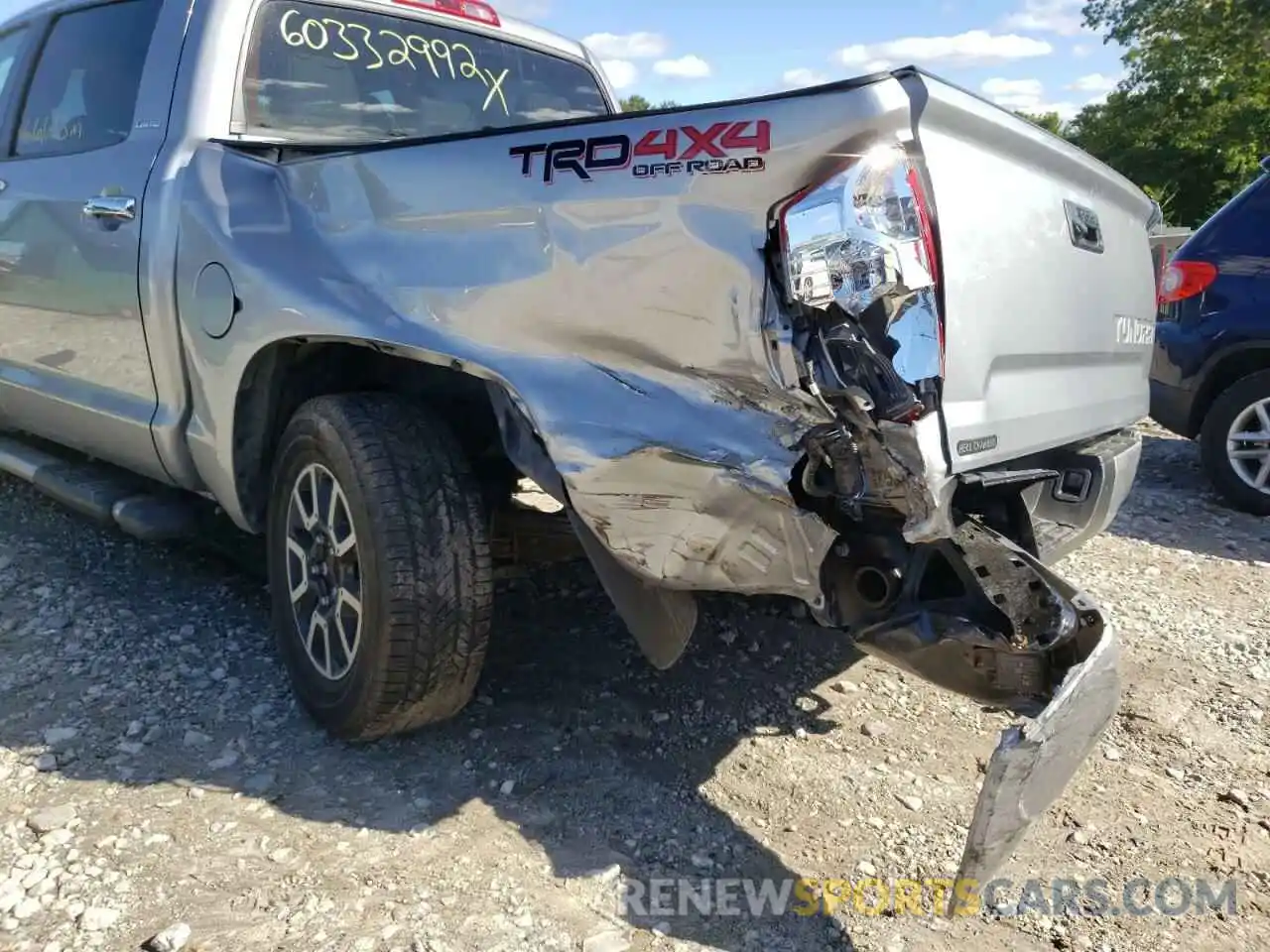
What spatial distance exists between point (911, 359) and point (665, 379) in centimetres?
47

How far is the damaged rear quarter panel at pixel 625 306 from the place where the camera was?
198 centimetres

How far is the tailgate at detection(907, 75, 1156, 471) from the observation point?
2.06 metres

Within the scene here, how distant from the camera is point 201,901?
7.32 feet

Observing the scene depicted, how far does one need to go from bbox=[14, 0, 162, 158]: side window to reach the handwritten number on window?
19.1 inches

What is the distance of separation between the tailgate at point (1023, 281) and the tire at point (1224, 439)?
2.80 m

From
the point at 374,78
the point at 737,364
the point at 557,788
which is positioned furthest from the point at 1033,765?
the point at 374,78

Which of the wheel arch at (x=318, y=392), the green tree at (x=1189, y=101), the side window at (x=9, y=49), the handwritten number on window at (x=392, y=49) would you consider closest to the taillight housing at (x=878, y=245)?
the wheel arch at (x=318, y=392)

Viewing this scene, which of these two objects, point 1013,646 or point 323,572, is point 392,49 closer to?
point 323,572

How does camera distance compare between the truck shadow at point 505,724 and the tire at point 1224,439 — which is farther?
the tire at point 1224,439

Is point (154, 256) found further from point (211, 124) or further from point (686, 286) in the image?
point (686, 286)

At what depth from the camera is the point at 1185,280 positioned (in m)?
5.59

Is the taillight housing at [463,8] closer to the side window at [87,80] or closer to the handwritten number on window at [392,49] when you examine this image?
the handwritten number on window at [392,49]

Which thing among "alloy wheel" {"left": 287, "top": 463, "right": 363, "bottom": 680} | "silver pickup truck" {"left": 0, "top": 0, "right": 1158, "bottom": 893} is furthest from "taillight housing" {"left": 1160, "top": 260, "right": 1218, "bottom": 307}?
"alloy wheel" {"left": 287, "top": 463, "right": 363, "bottom": 680}

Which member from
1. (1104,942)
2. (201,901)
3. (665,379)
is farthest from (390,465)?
(1104,942)
